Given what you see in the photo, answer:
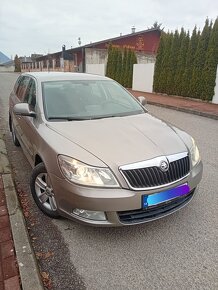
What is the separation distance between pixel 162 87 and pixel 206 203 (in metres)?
13.7

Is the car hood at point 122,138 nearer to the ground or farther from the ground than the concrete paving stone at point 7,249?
farther from the ground

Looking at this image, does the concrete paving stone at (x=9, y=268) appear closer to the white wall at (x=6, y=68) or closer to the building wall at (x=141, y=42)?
the building wall at (x=141, y=42)

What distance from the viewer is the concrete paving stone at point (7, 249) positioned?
251 cm

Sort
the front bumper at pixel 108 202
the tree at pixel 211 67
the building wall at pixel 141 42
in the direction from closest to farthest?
the front bumper at pixel 108 202 → the tree at pixel 211 67 → the building wall at pixel 141 42

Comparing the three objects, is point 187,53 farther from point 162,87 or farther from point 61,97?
point 61,97

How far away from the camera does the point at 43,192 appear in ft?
10.4

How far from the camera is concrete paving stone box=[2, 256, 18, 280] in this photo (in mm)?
2286

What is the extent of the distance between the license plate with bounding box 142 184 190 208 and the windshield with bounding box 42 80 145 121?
52.9 inches

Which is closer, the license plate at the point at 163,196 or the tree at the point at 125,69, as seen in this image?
the license plate at the point at 163,196

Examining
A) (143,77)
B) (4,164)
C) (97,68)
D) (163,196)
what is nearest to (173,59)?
(143,77)

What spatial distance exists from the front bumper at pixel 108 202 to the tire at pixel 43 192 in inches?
8.8

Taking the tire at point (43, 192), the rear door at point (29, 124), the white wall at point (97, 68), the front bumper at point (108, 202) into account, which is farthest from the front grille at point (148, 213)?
the white wall at point (97, 68)

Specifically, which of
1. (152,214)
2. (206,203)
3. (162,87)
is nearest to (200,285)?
(152,214)

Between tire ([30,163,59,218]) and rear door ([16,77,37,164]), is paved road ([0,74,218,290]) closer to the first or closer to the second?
tire ([30,163,59,218])
